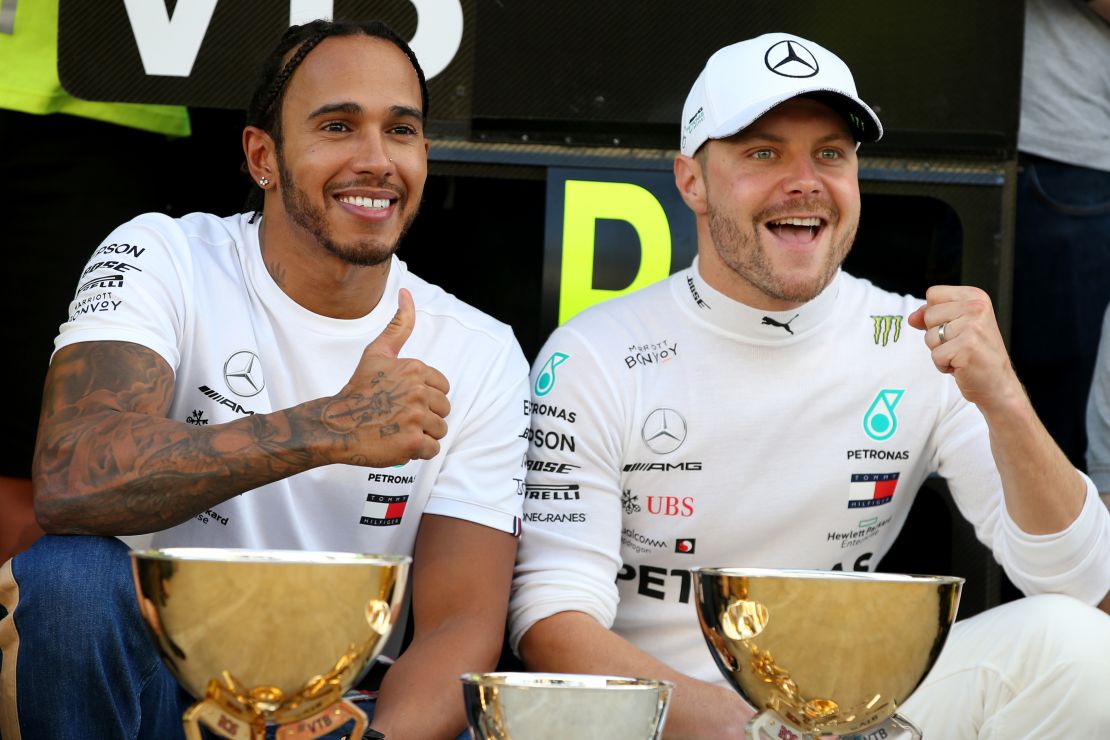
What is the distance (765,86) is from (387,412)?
1.14m

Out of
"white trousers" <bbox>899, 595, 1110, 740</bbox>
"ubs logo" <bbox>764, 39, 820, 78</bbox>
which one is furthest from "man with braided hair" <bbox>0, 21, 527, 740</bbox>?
"white trousers" <bbox>899, 595, 1110, 740</bbox>

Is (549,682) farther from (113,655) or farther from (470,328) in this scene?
(470,328)

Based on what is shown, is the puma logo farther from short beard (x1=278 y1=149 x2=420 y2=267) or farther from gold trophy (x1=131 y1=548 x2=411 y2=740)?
gold trophy (x1=131 y1=548 x2=411 y2=740)

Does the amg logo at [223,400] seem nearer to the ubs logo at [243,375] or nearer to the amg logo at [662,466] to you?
the ubs logo at [243,375]

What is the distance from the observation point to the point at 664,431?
2797 millimetres

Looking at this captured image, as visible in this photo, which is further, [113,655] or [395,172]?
[395,172]

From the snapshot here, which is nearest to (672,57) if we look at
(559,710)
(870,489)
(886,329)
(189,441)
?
(886,329)

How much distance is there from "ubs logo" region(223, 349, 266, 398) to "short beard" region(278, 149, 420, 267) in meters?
0.26

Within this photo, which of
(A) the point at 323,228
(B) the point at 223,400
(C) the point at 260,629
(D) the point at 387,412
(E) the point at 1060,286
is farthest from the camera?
(E) the point at 1060,286

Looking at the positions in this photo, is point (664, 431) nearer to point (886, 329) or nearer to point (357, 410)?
point (886, 329)

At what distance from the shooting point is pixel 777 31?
3180 millimetres

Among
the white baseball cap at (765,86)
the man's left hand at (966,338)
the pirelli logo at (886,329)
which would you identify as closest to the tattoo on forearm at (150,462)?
the man's left hand at (966,338)

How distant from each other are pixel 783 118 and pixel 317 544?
1.21 m

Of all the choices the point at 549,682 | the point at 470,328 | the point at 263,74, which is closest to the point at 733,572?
the point at 549,682
